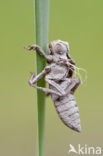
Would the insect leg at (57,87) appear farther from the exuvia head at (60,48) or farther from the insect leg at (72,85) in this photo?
the exuvia head at (60,48)

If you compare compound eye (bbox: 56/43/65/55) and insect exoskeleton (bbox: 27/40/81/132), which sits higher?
compound eye (bbox: 56/43/65/55)

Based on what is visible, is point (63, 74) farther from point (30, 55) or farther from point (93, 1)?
point (93, 1)

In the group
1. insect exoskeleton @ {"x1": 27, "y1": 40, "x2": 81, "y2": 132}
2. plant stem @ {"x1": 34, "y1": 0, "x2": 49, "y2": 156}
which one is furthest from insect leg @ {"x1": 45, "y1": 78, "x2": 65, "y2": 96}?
plant stem @ {"x1": 34, "y1": 0, "x2": 49, "y2": 156}

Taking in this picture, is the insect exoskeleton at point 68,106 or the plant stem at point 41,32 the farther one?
the insect exoskeleton at point 68,106

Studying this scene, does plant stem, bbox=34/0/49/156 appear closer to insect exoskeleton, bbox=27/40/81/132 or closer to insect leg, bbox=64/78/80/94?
insect exoskeleton, bbox=27/40/81/132

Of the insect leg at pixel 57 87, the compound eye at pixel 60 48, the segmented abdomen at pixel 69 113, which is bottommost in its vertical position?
the segmented abdomen at pixel 69 113

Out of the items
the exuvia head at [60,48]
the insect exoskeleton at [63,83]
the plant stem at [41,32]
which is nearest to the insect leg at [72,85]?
the insect exoskeleton at [63,83]

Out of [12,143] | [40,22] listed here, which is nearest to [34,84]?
[40,22]

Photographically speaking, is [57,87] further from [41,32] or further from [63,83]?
[41,32]

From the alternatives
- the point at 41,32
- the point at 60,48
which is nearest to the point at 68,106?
the point at 60,48
